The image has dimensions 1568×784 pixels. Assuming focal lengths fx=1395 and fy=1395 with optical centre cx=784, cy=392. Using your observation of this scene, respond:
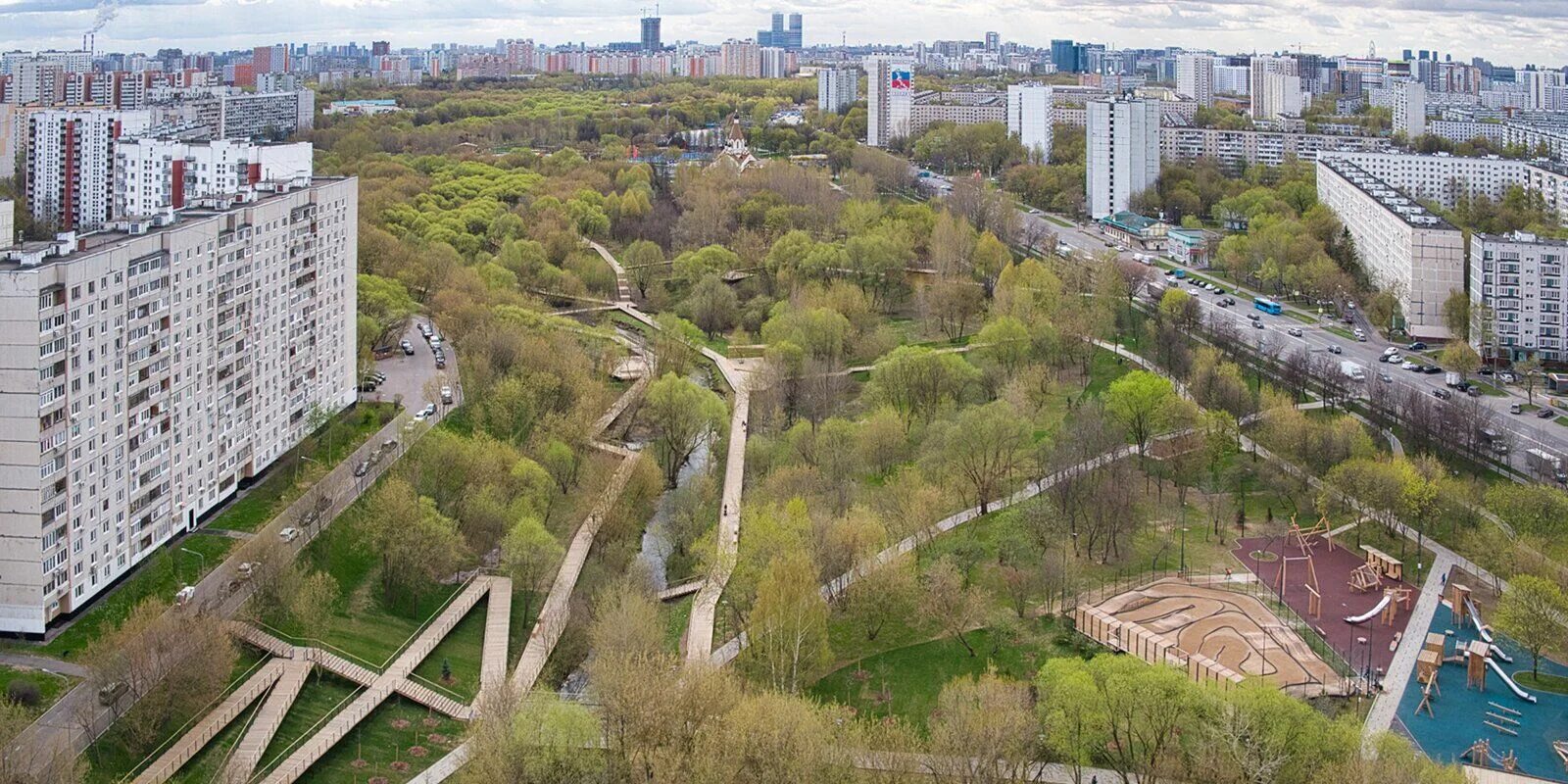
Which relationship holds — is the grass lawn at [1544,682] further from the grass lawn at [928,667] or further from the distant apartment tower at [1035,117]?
the distant apartment tower at [1035,117]

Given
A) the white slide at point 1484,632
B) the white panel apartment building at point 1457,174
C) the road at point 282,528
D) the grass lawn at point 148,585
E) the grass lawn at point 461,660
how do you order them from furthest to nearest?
1. the white panel apartment building at point 1457,174
2. the white slide at point 1484,632
3. the grass lawn at point 461,660
4. the grass lawn at point 148,585
5. the road at point 282,528

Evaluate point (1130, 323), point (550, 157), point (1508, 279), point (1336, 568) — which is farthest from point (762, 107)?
point (1336, 568)

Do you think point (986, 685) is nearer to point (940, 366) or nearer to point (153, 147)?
point (940, 366)

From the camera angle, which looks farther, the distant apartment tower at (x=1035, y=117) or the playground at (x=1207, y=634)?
the distant apartment tower at (x=1035, y=117)

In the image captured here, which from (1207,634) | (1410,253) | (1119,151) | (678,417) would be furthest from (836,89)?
(1207,634)

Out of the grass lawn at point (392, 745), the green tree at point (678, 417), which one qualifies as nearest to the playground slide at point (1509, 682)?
the grass lawn at point (392, 745)

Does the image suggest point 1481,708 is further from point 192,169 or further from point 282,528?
point 192,169

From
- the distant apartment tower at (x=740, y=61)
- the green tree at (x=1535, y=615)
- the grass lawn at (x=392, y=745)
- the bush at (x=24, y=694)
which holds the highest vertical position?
the distant apartment tower at (x=740, y=61)
